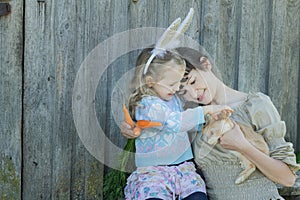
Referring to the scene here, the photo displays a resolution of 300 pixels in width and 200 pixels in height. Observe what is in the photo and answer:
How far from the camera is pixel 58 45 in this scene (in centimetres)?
429

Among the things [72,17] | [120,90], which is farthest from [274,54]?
[72,17]

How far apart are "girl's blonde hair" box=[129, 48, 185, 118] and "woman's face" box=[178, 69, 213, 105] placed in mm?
81

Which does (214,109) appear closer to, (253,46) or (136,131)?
(136,131)

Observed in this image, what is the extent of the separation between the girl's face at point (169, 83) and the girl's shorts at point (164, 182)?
1.30ft

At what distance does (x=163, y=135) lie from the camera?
3.87m

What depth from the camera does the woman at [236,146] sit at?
12.6 feet

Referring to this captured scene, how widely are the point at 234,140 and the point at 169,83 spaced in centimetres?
45

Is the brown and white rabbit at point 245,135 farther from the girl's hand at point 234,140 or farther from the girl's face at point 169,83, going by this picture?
the girl's face at point 169,83

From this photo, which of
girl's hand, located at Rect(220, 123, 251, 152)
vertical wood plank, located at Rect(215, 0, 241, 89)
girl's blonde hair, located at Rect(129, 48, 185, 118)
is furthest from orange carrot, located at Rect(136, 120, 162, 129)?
vertical wood plank, located at Rect(215, 0, 241, 89)

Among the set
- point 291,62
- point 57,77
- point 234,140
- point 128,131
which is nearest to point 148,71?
point 128,131

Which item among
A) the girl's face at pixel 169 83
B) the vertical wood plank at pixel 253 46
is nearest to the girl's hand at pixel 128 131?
the girl's face at pixel 169 83

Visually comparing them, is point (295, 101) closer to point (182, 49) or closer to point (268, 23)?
point (268, 23)

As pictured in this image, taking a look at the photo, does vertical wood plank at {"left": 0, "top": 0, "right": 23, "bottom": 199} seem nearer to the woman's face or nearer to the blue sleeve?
the blue sleeve

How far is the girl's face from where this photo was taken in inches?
151
